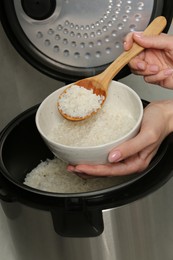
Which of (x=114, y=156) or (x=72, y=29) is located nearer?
(x=114, y=156)

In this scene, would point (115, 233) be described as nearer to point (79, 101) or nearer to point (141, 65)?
point (79, 101)

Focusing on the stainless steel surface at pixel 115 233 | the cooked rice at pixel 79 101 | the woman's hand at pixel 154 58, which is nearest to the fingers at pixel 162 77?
the woman's hand at pixel 154 58

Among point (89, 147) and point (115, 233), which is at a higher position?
point (89, 147)

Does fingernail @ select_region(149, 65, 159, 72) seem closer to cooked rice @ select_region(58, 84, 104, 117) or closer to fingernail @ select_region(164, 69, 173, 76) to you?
fingernail @ select_region(164, 69, 173, 76)

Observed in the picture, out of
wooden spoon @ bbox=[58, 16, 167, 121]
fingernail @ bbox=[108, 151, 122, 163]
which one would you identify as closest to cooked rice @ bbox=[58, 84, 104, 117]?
wooden spoon @ bbox=[58, 16, 167, 121]

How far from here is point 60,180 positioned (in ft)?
2.92

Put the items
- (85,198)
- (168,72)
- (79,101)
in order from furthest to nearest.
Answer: (168,72) → (79,101) → (85,198)

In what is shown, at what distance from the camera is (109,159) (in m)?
0.72

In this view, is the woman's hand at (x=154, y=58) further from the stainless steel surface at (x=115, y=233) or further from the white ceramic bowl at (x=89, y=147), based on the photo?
the stainless steel surface at (x=115, y=233)

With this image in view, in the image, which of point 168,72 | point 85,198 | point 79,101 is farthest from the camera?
point 168,72

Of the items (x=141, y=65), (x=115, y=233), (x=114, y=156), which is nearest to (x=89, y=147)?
(x=114, y=156)

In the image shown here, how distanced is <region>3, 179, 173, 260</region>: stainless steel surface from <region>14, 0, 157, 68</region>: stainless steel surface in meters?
0.34

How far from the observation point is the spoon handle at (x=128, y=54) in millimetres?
827

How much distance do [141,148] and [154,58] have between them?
10.8 inches
